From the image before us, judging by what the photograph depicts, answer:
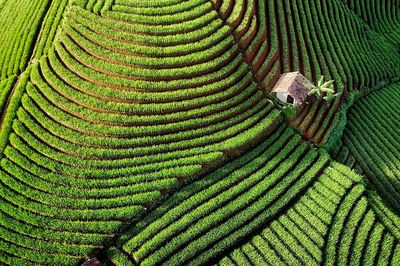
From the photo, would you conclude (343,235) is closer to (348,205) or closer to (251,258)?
(348,205)

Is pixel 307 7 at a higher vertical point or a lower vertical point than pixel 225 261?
higher

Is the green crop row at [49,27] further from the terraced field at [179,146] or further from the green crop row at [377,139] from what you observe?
the green crop row at [377,139]

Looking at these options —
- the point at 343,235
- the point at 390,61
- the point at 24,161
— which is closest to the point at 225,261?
the point at 343,235

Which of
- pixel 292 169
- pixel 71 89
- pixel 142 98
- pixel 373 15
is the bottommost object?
pixel 292 169

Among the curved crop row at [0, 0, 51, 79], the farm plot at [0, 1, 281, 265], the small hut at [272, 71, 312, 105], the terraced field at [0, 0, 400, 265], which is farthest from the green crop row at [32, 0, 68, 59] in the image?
the small hut at [272, 71, 312, 105]

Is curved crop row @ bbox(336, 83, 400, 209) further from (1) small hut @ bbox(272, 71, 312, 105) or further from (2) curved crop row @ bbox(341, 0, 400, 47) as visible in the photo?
(2) curved crop row @ bbox(341, 0, 400, 47)

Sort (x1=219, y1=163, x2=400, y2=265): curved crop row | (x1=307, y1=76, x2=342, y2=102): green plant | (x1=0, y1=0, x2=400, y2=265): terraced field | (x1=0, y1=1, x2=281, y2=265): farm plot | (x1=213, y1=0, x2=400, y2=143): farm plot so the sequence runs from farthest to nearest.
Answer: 1. (x1=213, y1=0, x2=400, y2=143): farm plot
2. (x1=307, y1=76, x2=342, y2=102): green plant
3. (x1=219, y1=163, x2=400, y2=265): curved crop row
4. (x1=0, y1=0, x2=400, y2=265): terraced field
5. (x1=0, y1=1, x2=281, y2=265): farm plot

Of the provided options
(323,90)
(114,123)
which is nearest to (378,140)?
(323,90)

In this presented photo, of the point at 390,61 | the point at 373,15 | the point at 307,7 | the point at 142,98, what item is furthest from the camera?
the point at 373,15
